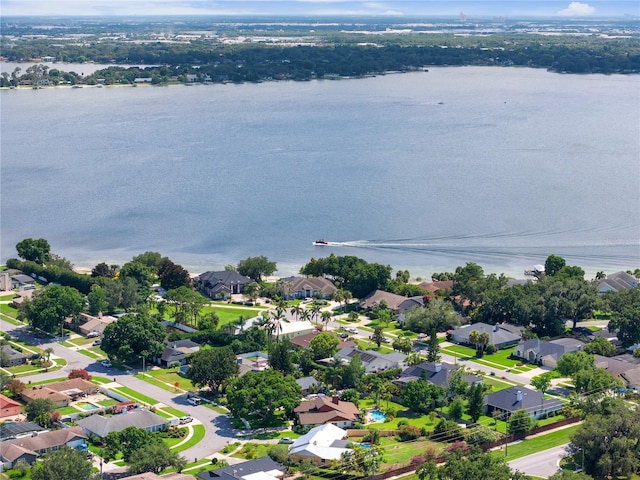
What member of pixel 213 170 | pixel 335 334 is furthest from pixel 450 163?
pixel 335 334

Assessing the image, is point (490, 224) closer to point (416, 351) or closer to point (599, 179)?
point (599, 179)

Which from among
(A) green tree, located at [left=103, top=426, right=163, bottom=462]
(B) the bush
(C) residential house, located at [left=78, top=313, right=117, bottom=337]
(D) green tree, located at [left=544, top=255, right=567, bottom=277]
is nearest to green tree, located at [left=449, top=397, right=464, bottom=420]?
(B) the bush

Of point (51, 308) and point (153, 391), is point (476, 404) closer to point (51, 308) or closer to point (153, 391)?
point (153, 391)

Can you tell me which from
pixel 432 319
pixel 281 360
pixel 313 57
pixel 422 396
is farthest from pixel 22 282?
pixel 313 57

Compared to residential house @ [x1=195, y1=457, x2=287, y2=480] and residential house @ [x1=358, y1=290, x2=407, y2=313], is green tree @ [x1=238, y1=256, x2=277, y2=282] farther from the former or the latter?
residential house @ [x1=195, y1=457, x2=287, y2=480]

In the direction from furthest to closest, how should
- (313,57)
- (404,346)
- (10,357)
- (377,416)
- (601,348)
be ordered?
(313,57)
(404,346)
(601,348)
(10,357)
(377,416)

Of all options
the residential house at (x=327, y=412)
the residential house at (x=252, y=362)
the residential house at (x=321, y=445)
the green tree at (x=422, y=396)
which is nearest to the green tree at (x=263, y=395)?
the residential house at (x=327, y=412)
